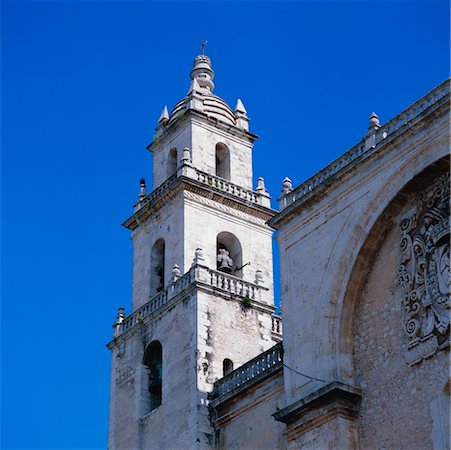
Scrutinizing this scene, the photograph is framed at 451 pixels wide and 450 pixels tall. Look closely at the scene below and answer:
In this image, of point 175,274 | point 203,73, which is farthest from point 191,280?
point 203,73

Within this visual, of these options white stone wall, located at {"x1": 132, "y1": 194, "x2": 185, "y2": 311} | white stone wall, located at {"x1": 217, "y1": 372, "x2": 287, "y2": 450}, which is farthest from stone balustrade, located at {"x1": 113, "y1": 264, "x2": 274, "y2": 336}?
white stone wall, located at {"x1": 217, "y1": 372, "x2": 287, "y2": 450}

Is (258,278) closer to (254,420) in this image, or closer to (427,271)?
(254,420)

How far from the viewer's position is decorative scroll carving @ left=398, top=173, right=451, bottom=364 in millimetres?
20531

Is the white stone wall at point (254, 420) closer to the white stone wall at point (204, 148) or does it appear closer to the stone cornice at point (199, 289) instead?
the stone cornice at point (199, 289)

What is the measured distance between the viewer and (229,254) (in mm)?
32531

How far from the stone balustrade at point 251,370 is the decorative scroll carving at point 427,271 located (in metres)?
4.88

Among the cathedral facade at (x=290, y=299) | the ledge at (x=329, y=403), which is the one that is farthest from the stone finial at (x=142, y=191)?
the ledge at (x=329, y=403)

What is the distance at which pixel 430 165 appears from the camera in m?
21.4

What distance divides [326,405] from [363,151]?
18.4ft

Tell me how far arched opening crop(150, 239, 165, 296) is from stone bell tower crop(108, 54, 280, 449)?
3cm

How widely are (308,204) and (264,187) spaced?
9442mm

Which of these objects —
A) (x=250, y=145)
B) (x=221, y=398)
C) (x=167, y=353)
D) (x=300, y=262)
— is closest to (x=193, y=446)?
(x=221, y=398)

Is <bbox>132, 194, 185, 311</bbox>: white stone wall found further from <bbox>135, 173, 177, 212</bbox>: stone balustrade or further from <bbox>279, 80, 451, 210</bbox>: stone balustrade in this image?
<bbox>279, 80, 451, 210</bbox>: stone balustrade

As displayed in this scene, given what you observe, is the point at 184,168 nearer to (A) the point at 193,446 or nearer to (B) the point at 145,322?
(B) the point at 145,322
